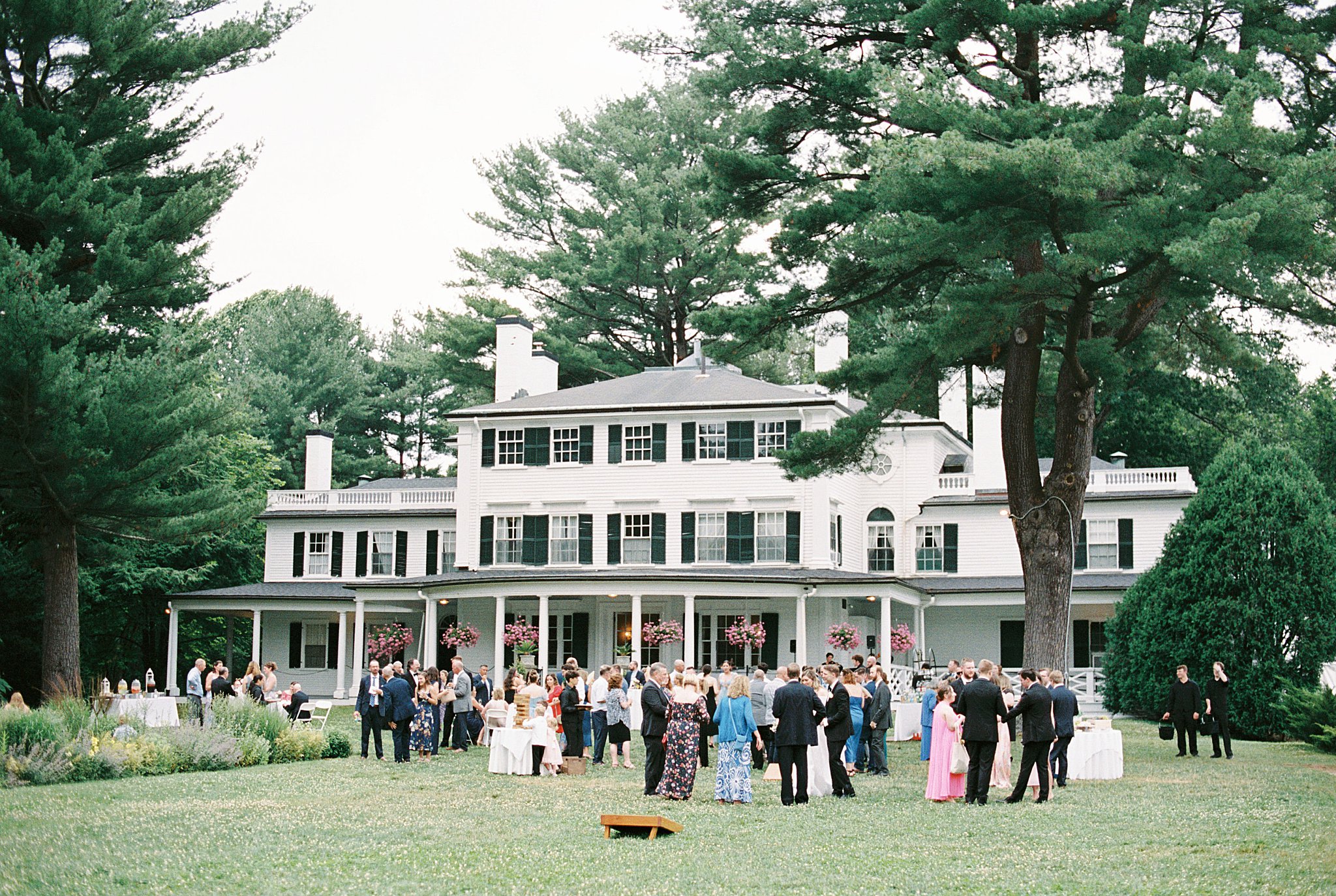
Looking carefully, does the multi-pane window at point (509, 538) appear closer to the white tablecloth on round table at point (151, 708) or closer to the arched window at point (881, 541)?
the arched window at point (881, 541)

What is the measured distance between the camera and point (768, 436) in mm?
38844

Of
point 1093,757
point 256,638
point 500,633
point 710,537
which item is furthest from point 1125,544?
point 256,638

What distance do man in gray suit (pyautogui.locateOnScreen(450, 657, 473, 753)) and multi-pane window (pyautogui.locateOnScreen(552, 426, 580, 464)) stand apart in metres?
16.4

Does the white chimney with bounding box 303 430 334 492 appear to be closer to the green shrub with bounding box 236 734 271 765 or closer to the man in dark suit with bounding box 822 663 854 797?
the green shrub with bounding box 236 734 271 765

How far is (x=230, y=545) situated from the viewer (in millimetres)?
46875

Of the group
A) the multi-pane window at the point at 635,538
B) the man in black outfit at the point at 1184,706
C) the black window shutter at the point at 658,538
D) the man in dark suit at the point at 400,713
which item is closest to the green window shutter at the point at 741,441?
the multi-pane window at the point at 635,538

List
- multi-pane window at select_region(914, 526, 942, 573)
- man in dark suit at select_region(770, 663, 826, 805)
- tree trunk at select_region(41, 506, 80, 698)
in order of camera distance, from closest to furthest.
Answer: man in dark suit at select_region(770, 663, 826, 805)
tree trunk at select_region(41, 506, 80, 698)
multi-pane window at select_region(914, 526, 942, 573)

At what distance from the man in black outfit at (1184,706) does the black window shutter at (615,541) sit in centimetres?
1967

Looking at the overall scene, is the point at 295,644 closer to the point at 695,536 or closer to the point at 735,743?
the point at 695,536

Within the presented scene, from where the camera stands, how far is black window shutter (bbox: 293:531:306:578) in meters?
44.3

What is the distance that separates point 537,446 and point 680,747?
983 inches

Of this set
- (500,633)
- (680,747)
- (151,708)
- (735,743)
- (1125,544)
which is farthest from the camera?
(1125,544)

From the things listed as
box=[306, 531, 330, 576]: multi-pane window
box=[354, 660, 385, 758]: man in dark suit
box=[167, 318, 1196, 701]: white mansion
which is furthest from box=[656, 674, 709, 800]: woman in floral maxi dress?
box=[306, 531, 330, 576]: multi-pane window

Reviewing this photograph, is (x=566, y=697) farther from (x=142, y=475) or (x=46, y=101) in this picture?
(x=46, y=101)
